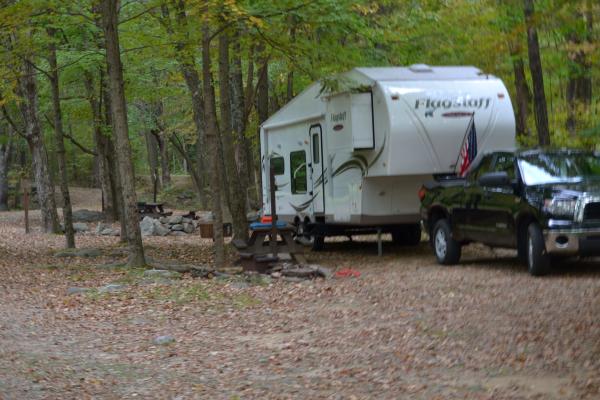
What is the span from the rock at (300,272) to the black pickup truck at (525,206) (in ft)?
7.72

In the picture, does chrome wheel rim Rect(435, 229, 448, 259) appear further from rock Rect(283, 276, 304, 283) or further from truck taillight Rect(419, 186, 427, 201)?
rock Rect(283, 276, 304, 283)

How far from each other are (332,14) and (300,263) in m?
4.30

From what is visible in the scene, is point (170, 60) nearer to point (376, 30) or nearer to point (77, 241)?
point (376, 30)

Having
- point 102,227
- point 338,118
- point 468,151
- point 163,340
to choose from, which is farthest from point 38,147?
point 163,340

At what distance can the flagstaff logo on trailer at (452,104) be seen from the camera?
1606 centimetres

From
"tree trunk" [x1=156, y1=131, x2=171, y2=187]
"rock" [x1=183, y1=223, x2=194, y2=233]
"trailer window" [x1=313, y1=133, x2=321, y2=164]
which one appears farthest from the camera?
"tree trunk" [x1=156, y1=131, x2=171, y2=187]

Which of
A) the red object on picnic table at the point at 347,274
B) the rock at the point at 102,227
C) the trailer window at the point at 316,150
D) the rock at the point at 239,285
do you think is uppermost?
the trailer window at the point at 316,150

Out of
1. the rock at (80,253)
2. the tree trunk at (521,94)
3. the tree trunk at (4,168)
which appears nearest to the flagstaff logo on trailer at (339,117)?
the tree trunk at (521,94)

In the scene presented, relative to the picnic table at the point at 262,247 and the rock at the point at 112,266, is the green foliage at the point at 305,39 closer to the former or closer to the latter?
the picnic table at the point at 262,247

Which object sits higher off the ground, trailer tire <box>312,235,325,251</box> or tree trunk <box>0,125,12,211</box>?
tree trunk <box>0,125,12,211</box>

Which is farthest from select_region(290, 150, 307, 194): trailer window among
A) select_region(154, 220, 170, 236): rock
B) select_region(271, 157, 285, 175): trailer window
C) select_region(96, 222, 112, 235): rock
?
select_region(96, 222, 112, 235): rock

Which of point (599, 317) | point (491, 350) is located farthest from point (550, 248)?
point (491, 350)

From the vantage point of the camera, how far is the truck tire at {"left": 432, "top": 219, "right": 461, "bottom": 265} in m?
15.5

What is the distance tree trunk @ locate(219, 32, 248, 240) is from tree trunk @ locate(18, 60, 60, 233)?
809cm
